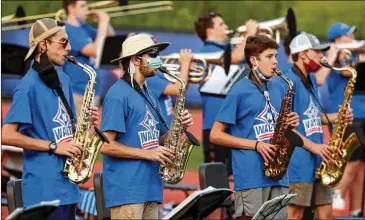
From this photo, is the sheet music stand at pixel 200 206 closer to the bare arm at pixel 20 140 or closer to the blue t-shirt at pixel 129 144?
the blue t-shirt at pixel 129 144

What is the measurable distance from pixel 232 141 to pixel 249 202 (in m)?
0.57

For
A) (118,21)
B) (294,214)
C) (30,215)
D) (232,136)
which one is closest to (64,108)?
(232,136)

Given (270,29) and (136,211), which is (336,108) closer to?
(270,29)

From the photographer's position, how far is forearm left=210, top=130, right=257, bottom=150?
9.68 metres

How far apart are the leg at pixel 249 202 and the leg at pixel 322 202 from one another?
1.78 metres

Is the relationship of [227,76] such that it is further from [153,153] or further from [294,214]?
[153,153]

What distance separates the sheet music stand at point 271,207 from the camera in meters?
8.16

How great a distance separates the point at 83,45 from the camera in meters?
13.9

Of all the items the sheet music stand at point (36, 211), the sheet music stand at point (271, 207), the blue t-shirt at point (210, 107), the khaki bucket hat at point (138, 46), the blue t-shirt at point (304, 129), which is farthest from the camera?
the blue t-shirt at point (210, 107)

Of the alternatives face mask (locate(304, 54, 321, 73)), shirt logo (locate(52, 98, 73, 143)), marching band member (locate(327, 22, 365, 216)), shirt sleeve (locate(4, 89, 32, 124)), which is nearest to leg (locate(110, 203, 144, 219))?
shirt logo (locate(52, 98, 73, 143))

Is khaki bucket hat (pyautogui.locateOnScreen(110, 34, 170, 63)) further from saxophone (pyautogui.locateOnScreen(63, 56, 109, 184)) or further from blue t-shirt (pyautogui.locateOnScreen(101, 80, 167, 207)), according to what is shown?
saxophone (pyautogui.locateOnScreen(63, 56, 109, 184))

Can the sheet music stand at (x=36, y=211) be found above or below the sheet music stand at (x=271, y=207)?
above

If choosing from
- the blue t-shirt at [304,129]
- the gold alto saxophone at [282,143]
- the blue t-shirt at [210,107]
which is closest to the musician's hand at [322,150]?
the blue t-shirt at [304,129]

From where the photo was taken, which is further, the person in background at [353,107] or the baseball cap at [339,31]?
the baseball cap at [339,31]
